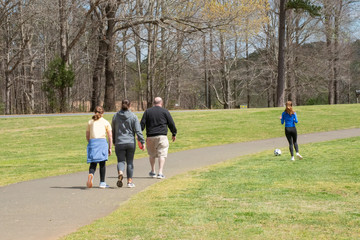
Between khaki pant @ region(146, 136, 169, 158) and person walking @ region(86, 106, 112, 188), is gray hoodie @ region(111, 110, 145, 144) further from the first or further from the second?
khaki pant @ region(146, 136, 169, 158)

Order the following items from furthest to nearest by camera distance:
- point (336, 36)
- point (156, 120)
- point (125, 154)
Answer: point (336, 36), point (156, 120), point (125, 154)

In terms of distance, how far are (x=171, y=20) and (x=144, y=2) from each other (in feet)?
34.5

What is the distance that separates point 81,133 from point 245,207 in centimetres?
1741

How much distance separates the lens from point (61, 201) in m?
8.56

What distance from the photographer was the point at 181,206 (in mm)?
7457

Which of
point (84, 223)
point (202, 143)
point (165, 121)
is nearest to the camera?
point (84, 223)

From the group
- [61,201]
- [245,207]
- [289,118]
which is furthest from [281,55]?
[245,207]

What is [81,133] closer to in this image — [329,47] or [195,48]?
[195,48]

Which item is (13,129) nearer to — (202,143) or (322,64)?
(202,143)

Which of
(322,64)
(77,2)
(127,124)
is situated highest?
(77,2)

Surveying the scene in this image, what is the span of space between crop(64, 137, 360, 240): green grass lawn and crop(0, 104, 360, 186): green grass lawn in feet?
15.5

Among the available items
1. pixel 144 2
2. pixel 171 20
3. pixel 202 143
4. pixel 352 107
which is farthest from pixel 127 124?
Answer: pixel 144 2

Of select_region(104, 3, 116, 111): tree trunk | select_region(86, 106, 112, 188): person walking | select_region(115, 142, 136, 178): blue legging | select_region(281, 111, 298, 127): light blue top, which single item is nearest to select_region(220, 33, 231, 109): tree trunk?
select_region(104, 3, 116, 111): tree trunk

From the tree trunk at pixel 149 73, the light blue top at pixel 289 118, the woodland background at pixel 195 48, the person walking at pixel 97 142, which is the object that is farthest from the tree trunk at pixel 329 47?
the person walking at pixel 97 142
